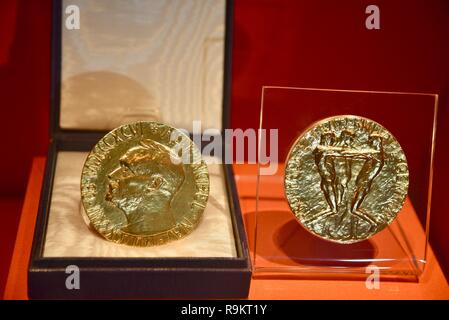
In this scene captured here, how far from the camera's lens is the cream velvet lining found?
64.9 inches

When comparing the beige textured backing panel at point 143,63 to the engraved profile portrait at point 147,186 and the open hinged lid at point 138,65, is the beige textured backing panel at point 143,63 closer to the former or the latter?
the open hinged lid at point 138,65

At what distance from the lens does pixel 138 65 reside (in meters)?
1.99

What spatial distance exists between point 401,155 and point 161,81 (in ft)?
2.18

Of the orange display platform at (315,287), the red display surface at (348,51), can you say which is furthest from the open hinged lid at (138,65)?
the orange display platform at (315,287)

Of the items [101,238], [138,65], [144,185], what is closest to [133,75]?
[138,65]

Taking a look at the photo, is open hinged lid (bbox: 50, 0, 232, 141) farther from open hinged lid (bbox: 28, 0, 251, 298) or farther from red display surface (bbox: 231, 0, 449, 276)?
red display surface (bbox: 231, 0, 449, 276)

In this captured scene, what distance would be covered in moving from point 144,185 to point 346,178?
1.53 feet

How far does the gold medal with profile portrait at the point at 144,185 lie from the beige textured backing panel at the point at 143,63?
0.97ft

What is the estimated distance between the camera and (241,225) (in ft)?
5.66

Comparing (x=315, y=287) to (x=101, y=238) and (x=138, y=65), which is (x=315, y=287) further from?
(x=138, y=65)

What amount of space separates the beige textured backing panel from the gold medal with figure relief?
39 centimetres

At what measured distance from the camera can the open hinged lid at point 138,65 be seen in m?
1.95

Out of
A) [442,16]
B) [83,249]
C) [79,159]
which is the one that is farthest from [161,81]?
[442,16]

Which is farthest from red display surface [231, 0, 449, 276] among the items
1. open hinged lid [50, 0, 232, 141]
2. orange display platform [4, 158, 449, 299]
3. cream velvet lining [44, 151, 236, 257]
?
cream velvet lining [44, 151, 236, 257]
